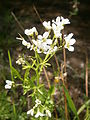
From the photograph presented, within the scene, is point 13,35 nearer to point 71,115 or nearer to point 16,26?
point 16,26

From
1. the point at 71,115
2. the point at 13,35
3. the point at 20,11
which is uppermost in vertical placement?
the point at 20,11

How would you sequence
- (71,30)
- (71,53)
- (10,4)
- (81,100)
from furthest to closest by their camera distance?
(10,4)
(71,30)
(71,53)
(81,100)

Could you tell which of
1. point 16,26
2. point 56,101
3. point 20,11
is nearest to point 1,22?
point 16,26

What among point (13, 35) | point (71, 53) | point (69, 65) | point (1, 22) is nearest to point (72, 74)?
point (69, 65)

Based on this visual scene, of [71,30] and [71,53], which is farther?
[71,30]

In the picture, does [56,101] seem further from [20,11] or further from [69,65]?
[20,11]

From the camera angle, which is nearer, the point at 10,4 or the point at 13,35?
the point at 13,35

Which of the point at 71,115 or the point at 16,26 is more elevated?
the point at 16,26

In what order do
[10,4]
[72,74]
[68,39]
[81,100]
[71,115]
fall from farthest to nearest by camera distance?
[10,4]
[72,74]
[81,100]
[71,115]
[68,39]

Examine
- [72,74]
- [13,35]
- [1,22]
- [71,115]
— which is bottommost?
[71,115]

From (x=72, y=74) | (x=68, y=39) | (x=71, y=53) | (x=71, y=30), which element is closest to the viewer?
(x=68, y=39)
